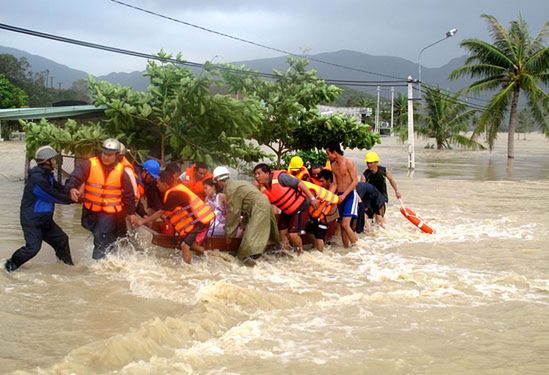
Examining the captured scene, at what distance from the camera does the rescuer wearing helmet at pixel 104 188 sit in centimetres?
693

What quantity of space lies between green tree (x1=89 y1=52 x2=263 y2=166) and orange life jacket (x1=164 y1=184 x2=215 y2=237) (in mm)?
5021

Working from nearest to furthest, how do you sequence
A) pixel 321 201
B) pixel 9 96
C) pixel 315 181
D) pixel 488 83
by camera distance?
pixel 321 201
pixel 315 181
pixel 488 83
pixel 9 96

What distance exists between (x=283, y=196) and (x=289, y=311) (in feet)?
7.53

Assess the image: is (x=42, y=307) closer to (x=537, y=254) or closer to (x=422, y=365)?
(x=422, y=365)

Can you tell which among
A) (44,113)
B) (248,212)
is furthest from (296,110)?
(248,212)

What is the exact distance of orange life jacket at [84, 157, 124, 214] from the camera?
693cm

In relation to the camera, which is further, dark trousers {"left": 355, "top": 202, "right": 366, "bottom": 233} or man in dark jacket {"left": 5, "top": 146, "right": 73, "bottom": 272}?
dark trousers {"left": 355, "top": 202, "right": 366, "bottom": 233}

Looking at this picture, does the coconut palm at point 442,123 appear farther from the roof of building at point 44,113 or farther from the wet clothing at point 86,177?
the wet clothing at point 86,177

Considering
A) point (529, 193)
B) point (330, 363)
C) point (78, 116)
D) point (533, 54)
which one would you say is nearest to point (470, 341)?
point (330, 363)

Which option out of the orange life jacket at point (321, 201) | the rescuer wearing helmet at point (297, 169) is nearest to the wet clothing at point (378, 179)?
the rescuer wearing helmet at point (297, 169)

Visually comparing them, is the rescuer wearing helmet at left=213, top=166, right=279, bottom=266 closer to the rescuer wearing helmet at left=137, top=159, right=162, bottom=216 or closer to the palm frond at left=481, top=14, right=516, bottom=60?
the rescuer wearing helmet at left=137, top=159, right=162, bottom=216

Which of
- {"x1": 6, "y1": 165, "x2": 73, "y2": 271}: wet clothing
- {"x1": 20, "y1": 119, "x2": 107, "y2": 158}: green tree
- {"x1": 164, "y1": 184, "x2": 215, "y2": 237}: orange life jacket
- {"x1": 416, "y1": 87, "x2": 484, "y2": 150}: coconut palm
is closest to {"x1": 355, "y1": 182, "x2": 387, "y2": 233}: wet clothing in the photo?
{"x1": 164, "y1": 184, "x2": 215, "y2": 237}: orange life jacket

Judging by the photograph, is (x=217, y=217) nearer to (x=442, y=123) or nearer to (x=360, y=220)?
(x=360, y=220)

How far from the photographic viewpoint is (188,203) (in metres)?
7.25
